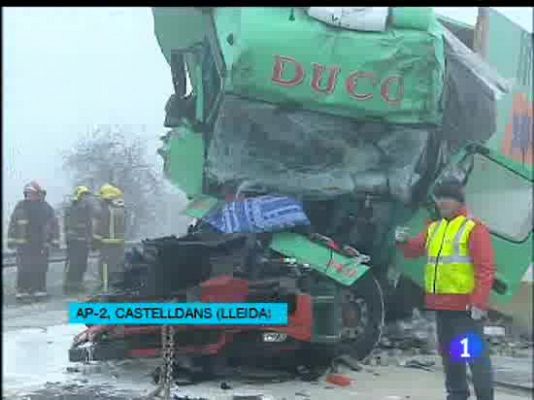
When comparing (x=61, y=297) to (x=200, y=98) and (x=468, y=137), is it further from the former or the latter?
(x=468, y=137)

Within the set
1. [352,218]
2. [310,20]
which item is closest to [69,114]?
[310,20]

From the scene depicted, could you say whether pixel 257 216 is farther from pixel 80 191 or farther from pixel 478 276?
pixel 478 276

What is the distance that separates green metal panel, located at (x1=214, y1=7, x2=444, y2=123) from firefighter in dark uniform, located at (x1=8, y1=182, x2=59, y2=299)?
0.81 metres

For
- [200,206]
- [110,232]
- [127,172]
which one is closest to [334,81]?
[200,206]

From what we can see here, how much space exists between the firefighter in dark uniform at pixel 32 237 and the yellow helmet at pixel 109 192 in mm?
190

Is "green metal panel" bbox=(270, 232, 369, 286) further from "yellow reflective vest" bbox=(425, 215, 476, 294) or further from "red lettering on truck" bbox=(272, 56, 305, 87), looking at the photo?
"red lettering on truck" bbox=(272, 56, 305, 87)

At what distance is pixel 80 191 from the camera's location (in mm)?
3154

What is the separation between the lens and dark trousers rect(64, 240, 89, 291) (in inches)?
124

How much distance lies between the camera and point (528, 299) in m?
3.45

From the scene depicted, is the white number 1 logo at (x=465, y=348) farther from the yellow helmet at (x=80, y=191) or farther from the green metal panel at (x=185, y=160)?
the yellow helmet at (x=80, y=191)

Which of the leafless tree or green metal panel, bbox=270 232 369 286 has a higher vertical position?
the leafless tree

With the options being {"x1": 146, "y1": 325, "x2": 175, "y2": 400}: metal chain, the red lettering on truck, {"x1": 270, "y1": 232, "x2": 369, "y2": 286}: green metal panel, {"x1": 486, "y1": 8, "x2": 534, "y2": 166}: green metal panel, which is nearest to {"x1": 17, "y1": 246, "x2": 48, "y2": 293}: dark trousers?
{"x1": 146, "y1": 325, "x2": 175, "y2": 400}: metal chain

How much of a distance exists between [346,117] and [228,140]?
1.45 ft

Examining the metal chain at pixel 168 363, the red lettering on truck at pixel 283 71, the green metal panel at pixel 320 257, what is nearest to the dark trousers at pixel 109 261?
the metal chain at pixel 168 363
